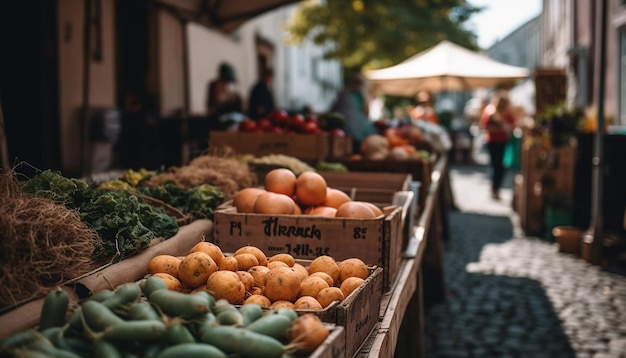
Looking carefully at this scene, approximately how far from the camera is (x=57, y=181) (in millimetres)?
2635

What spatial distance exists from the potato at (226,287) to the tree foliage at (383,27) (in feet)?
62.6

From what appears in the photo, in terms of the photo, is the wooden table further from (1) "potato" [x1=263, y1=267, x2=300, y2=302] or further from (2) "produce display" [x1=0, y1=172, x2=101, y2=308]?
(2) "produce display" [x1=0, y1=172, x2=101, y2=308]

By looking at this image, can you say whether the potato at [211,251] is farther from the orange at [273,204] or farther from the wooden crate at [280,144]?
the wooden crate at [280,144]

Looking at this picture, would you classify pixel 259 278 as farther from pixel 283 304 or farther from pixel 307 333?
pixel 307 333

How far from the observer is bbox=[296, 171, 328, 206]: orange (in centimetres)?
342

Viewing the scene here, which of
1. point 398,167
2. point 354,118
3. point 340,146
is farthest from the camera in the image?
point 354,118

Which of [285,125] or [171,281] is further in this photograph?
[285,125]

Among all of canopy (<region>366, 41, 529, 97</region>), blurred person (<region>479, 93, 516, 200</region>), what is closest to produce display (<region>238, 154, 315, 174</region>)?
canopy (<region>366, 41, 529, 97</region>)

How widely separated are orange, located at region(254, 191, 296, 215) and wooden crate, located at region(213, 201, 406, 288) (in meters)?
0.12

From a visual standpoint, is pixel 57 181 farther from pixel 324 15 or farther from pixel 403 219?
pixel 324 15

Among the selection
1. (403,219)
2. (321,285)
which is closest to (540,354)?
(403,219)

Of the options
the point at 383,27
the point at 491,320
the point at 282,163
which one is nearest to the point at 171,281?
the point at 282,163

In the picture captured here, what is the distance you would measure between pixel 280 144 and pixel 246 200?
2106 mm

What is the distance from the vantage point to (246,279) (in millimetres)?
2328
